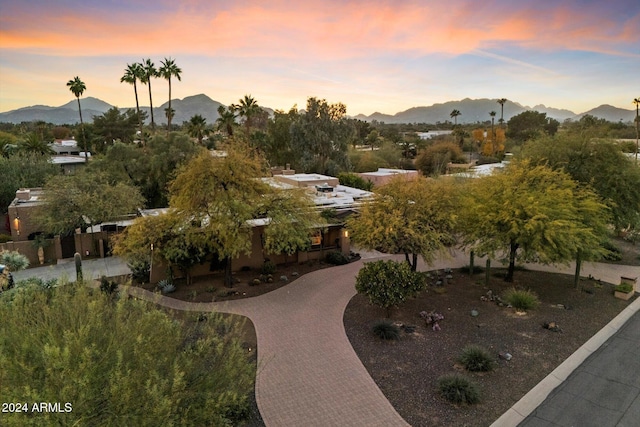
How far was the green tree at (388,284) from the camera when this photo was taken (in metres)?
14.6

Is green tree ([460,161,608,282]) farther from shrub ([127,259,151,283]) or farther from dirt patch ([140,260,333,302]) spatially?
shrub ([127,259,151,283])

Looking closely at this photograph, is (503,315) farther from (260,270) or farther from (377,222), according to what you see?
(260,270)

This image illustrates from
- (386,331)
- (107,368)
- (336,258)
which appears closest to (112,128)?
(336,258)

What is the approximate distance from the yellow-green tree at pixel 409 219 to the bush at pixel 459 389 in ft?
20.5

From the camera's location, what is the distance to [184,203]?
16.4 metres

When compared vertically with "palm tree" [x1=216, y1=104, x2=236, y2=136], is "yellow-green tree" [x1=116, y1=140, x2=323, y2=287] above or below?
below

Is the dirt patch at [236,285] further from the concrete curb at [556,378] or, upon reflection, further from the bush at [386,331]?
the concrete curb at [556,378]

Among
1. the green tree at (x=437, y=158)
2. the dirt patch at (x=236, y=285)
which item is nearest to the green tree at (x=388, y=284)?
the dirt patch at (x=236, y=285)

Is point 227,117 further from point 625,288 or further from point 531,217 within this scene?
point 625,288

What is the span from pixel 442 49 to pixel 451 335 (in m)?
23.2

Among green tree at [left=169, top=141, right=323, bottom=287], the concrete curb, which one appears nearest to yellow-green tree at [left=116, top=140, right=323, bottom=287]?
green tree at [left=169, top=141, right=323, bottom=287]

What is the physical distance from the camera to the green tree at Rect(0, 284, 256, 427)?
4648 mm

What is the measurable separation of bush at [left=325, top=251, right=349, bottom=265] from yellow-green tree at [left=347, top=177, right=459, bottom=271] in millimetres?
4717

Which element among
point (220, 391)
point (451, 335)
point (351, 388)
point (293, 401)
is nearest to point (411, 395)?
point (351, 388)
